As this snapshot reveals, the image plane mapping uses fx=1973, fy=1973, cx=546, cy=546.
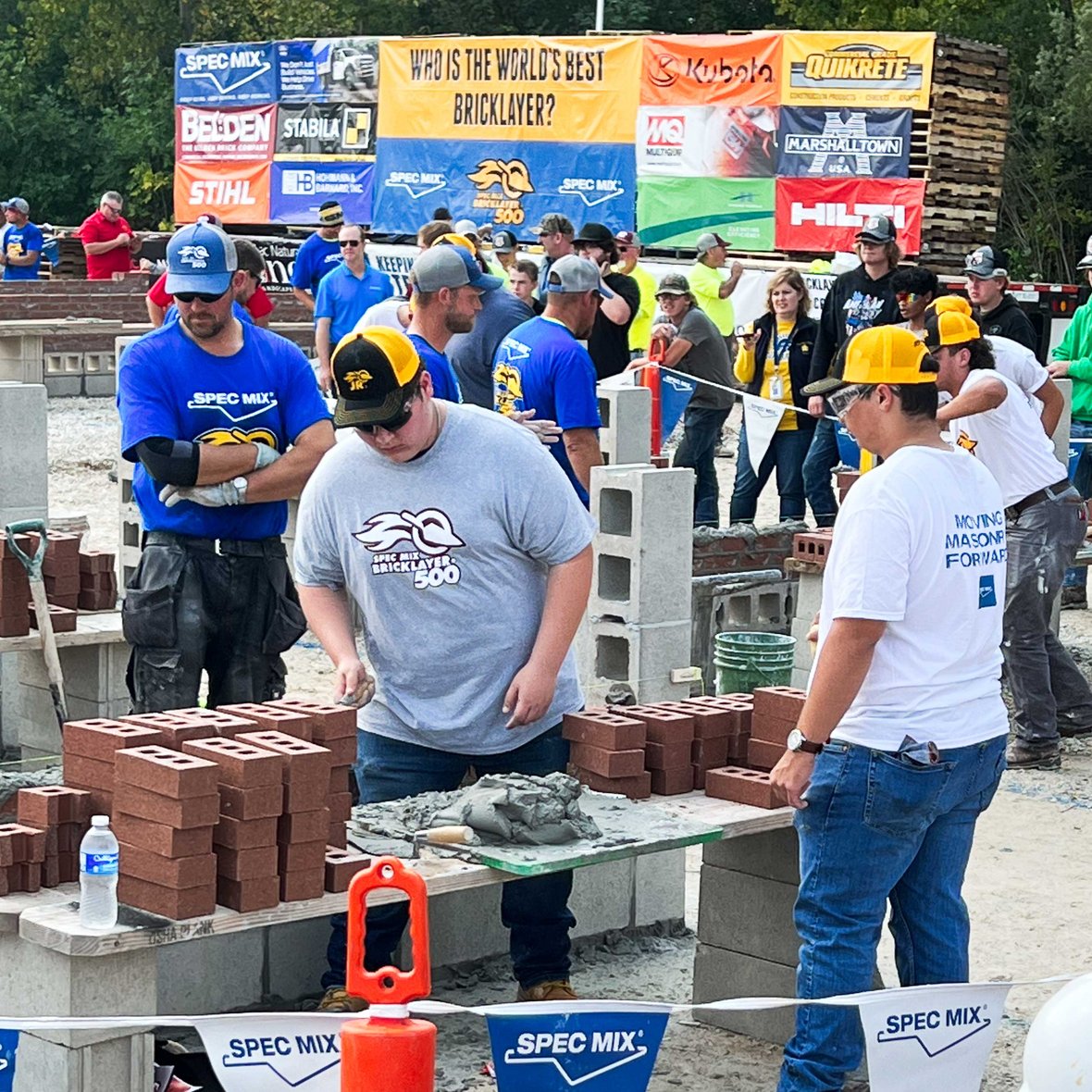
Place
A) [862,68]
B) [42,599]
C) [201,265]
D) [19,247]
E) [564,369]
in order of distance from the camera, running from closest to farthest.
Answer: [201,265] → [42,599] → [564,369] → [862,68] → [19,247]

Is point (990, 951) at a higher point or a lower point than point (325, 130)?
lower

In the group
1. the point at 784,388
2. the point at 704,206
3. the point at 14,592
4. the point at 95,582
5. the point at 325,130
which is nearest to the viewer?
the point at 14,592

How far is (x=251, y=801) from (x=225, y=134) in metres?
28.3

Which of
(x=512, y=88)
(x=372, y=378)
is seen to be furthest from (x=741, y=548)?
(x=512, y=88)

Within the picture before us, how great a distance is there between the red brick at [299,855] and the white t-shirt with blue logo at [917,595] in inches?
48.1

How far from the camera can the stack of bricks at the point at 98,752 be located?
457cm

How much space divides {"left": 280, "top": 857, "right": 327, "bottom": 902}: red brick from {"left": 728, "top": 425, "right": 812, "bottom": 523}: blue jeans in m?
8.46

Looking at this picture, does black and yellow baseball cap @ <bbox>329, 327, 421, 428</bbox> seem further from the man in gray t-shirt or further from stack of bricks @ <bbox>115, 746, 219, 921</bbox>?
stack of bricks @ <bbox>115, 746, 219, 921</bbox>

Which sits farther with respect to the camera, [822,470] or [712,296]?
[712,296]

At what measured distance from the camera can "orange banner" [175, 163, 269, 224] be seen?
30.5m

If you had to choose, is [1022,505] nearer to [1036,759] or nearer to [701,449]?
[1036,759]

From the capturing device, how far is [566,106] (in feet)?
83.2

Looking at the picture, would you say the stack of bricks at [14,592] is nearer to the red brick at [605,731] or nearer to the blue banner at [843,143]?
the red brick at [605,731]

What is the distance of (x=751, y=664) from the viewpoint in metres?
7.93
